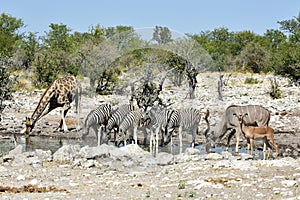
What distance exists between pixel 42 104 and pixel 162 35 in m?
5.27

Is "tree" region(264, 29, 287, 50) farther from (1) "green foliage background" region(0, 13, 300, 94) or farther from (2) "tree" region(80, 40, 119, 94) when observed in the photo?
(2) "tree" region(80, 40, 119, 94)

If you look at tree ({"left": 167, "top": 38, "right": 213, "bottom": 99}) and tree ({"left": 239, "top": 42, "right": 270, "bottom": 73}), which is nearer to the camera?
tree ({"left": 167, "top": 38, "right": 213, "bottom": 99})

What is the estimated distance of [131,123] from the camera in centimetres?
1562

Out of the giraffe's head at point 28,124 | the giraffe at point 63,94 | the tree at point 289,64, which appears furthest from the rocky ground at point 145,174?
the tree at point 289,64

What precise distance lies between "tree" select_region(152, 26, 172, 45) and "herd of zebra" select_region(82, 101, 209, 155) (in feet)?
5.87

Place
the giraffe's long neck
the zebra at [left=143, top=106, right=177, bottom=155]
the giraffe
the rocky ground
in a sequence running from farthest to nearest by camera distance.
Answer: the giraffe < the giraffe's long neck < the zebra at [left=143, top=106, right=177, bottom=155] < the rocky ground

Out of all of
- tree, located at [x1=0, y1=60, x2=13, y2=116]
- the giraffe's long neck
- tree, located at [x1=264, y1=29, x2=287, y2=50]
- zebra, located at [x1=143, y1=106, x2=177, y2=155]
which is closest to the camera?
zebra, located at [x1=143, y1=106, x2=177, y2=155]

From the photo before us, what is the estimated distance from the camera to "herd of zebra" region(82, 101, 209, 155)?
49.0 ft

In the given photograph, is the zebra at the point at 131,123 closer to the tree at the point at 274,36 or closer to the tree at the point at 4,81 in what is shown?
the tree at the point at 4,81

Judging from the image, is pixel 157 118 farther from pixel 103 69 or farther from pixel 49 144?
pixel 49 144

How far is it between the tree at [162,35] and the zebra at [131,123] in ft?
6.62

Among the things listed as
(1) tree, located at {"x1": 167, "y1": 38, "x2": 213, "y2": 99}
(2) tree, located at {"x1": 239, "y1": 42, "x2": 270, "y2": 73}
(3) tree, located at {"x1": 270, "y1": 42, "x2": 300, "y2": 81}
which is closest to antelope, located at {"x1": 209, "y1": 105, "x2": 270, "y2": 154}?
(1) tree, located at {"x1": 167, "y1": 38, "x2": 213, "y2": 99}

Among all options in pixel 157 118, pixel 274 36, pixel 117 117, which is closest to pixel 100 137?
pixel 117 117

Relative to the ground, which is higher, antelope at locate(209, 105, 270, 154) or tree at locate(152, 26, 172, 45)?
tree at locate(152, 26, 172, 45)
